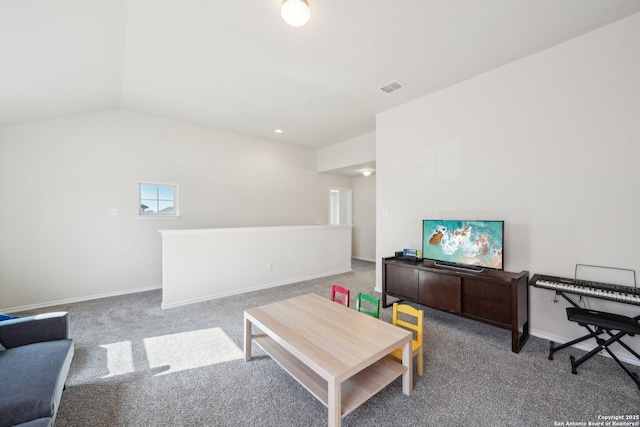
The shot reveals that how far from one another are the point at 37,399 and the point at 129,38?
3.00 metres

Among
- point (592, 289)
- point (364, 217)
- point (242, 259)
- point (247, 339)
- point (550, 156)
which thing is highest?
point (550, 156)

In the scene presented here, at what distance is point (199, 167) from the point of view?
4980 mm

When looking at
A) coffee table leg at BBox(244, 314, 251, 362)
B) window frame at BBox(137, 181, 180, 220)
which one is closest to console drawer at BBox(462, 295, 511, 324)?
coffee table leg at BBox(244, 314, 251, 362)

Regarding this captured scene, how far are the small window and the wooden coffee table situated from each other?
341 cm

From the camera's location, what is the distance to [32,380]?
142 centimetres

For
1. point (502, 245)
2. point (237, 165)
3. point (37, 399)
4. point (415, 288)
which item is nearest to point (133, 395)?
point (37, 399)

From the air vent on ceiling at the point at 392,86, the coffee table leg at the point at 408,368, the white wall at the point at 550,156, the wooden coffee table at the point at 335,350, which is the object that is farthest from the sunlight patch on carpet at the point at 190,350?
the air vent on ceiling at the point at 392,86

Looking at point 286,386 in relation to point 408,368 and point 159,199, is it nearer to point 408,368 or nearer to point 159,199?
point 408,368

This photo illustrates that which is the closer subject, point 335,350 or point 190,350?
point 335,350

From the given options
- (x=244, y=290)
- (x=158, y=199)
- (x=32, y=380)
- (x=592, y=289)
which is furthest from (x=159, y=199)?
(x=592, y=289)

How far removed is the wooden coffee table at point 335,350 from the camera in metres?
1.48

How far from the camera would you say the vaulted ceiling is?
212 centimetres

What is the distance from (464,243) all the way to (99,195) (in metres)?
5.39

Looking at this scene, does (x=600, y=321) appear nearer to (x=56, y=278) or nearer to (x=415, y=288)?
(x=415, y=288)
